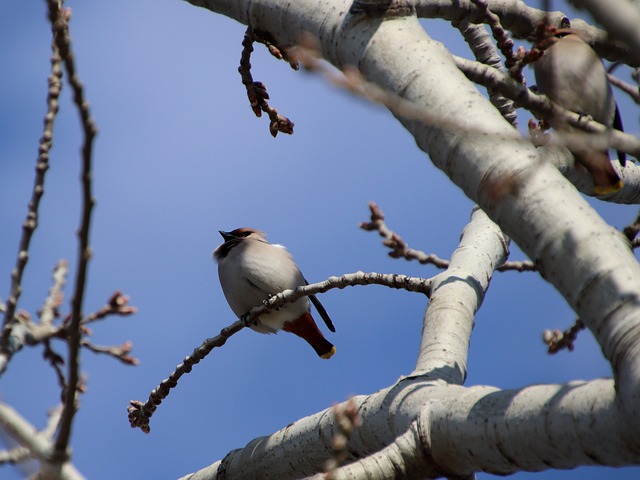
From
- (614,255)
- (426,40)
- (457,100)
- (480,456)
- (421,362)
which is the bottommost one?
(480,456)

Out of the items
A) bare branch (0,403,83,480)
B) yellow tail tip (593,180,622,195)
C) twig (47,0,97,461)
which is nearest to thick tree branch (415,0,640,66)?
yellow tail tip (593,180,622,195)

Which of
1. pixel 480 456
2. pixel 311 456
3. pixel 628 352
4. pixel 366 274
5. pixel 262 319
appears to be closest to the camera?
pixel 628 352

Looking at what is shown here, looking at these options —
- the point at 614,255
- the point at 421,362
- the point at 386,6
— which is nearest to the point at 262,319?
the point at 421,362

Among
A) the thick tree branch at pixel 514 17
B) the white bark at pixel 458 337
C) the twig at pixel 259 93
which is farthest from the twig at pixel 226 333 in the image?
the thick tree branch at pixel 514 17

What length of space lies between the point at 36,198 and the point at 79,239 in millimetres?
299

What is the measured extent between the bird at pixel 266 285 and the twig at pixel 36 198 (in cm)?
340

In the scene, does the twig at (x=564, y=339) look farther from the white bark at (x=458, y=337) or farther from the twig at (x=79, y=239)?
the twig at (x=79, y=239)

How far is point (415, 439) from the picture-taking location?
88.0 inches

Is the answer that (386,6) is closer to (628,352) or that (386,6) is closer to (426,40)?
(426,40)

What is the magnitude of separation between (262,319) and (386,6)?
132 inches

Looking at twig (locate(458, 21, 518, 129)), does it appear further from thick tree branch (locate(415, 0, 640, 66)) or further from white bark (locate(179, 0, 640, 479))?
white bark (locate(179, 0, 640, 479))

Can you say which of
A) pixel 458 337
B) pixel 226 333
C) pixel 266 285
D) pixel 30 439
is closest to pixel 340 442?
pixel 30 439

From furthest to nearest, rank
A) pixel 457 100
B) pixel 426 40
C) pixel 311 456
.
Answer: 1. pixel 311 456
2. pixel 426 40
3. pixel 457 100

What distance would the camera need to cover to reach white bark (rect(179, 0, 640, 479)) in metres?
1.78
